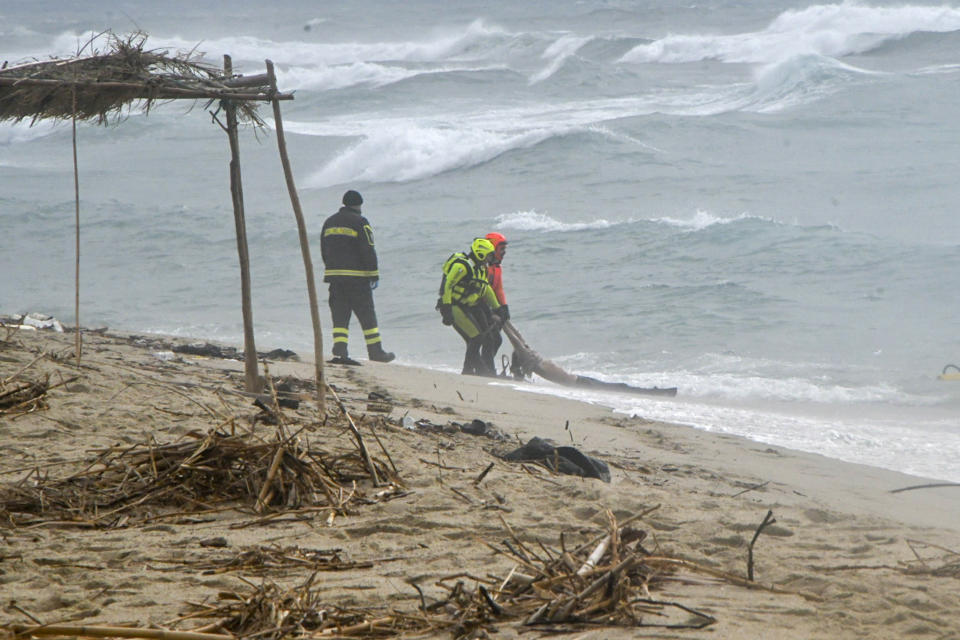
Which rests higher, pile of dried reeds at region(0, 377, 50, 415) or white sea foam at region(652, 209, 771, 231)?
white sea foam at region(652, 209, 771, 231)

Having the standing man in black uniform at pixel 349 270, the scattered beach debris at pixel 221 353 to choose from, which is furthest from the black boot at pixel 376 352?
the scattered beach debris at pixel 221 353

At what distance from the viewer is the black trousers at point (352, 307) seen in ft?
36.0

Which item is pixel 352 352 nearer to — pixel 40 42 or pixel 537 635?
pixel 537 635

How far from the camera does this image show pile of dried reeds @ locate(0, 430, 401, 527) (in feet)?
14.6

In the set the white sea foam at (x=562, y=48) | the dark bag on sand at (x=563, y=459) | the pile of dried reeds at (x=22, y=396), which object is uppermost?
the white sea foam at (x=562, y=48)

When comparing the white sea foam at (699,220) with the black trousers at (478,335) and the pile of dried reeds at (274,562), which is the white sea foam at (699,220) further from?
the pile of dried reeds at (274,562)

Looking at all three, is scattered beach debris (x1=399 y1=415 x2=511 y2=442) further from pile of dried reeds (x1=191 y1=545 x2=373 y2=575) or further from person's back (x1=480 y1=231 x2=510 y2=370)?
person's back (x1=480 y1=231 x2=510 y2=370)

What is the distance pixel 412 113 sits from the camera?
36.8 meters

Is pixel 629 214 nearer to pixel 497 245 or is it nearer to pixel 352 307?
pixel 497 245

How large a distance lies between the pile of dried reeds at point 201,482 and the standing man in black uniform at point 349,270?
6.03 m

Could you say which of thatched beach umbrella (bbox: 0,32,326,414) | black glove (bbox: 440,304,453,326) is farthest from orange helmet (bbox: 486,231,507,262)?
thatched beach umbrella (bbox: 0,32,326,414)

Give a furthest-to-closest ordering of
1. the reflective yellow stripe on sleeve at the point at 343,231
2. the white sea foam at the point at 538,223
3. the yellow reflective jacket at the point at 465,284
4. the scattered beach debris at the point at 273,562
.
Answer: the white sea foam at the point at 538,223, the yellow reflective jacket at the point at 465,284, the reflective yellow stripe on sleeve at the point at 343,231, the scattered beach debris at the point at 273,562

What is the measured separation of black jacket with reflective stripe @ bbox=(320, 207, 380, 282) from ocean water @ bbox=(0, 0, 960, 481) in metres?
2.40

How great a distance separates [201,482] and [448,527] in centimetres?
122
